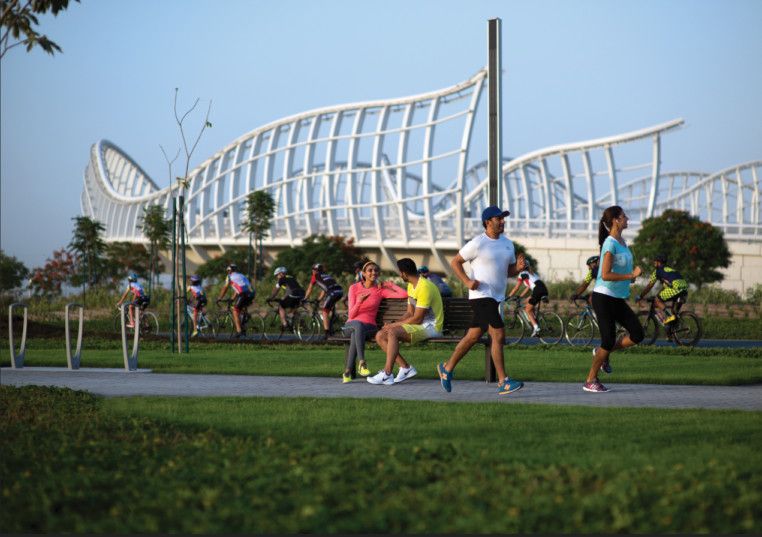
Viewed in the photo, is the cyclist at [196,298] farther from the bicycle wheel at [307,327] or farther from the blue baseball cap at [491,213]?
the blue baseball cap at [491,213]

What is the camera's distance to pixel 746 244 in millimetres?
47750

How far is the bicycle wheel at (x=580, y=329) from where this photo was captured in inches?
800

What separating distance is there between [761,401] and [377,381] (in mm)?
3859

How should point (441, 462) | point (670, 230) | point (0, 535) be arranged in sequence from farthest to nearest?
point (670, 230) < point (441, 462) < point (0, 535)

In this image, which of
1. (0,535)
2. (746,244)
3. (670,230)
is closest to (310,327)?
(0,535)

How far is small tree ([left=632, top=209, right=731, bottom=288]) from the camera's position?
42.1 metres

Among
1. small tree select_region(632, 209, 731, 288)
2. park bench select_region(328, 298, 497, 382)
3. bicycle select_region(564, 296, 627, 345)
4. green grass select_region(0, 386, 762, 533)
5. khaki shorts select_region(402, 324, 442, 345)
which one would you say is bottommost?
green grass select_region(0, 386, 762, 533)

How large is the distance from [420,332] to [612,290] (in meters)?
2.40

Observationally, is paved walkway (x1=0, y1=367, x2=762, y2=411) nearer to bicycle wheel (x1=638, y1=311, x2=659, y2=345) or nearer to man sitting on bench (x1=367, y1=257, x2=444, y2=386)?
man sitting on bench (x1=367, y1=257, x2=444, y2=386)

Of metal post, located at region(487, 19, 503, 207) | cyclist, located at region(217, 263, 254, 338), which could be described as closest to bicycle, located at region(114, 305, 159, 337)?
cyclist, located at region(217, 263, 254, 338)

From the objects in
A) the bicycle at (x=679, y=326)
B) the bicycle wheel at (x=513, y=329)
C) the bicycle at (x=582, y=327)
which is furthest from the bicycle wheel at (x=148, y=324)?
the bicycle at (x=679, y=326)

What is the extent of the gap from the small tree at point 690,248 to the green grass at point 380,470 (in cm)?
3406

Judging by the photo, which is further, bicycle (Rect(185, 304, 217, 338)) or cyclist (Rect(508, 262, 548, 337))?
bicycle (Rect(185, 304, 217, 338))

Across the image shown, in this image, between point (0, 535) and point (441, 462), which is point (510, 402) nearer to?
point (441, 462)
